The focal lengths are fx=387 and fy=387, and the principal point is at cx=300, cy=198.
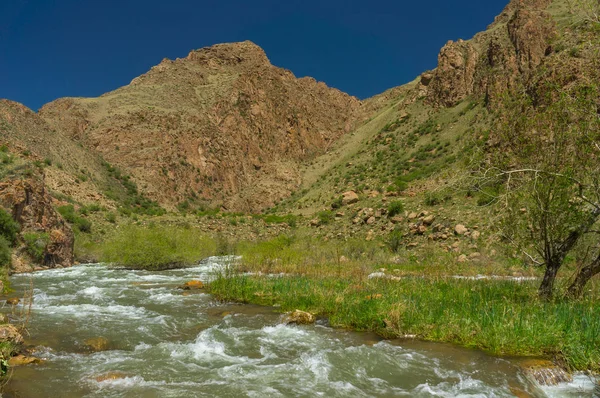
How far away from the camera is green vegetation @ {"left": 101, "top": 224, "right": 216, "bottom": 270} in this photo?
22.9 metres

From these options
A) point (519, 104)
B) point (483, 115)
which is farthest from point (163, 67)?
point (519, 104)

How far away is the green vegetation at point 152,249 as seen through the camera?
22922mm

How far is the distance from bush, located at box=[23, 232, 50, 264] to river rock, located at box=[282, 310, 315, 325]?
67.4 ft

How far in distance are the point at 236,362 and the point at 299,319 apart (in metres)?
2.83

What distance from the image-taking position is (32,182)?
26.4m

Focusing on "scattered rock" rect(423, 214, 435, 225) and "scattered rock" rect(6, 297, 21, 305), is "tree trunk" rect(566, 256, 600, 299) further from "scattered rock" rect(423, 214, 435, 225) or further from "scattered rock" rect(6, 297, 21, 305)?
"scattered rock" rect(423, 214, 435, 225)

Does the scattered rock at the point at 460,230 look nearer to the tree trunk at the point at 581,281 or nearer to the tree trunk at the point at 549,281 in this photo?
the tree trunk at the point at 549,281

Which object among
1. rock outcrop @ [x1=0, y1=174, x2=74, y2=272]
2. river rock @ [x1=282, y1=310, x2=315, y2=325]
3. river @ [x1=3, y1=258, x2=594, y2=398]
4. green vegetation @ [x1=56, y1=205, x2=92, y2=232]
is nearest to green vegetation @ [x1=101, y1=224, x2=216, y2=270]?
rock outcrop @ [x1=0, y1=174, x2=74, y2=272]

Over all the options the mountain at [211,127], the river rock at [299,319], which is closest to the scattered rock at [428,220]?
the river rock at [299,319]

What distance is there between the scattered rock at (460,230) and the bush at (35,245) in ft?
82.9

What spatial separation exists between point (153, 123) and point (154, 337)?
70.7m

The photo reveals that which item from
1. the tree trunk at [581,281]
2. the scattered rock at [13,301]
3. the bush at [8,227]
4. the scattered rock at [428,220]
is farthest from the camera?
the scattered rock at [428,220]

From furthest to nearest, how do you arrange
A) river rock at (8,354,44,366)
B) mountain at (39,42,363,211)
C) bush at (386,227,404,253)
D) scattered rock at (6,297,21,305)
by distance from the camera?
1. mountain at (39,42,363,211)
2. bush at (386,227,404,253)
3. scattered rock at (6,297,21,305)
4. river rock at (8,354,44,366)

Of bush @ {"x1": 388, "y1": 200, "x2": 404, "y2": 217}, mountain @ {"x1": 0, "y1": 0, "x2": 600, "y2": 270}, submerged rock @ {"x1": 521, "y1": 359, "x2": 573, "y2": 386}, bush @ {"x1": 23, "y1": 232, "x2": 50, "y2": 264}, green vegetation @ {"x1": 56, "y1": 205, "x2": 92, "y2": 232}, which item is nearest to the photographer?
submerged rock @ {"x1": 521, "y1": 359, "x2": 573, "y2": 386}
